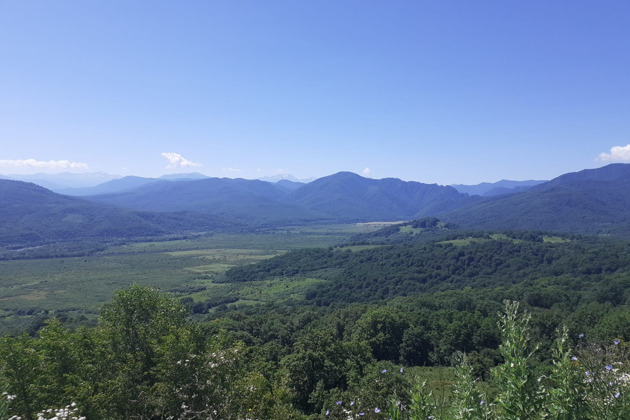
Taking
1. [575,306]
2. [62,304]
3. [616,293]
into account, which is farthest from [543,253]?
[62,304]

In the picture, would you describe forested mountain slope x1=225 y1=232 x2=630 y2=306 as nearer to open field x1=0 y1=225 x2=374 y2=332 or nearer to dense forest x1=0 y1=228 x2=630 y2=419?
dense forest x1=0 y1=228 x2=630 y2=419

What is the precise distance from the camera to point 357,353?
1535 inches

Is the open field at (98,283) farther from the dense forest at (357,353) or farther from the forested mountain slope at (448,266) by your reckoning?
the dense forest at (357,353)

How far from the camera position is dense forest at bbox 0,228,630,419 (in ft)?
24.3

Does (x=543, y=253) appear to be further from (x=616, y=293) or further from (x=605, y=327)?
(x=605, y=327)

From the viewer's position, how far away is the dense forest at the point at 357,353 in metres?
7.42

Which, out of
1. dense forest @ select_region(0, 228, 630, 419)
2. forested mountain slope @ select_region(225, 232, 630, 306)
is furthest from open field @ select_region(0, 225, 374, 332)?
dense forest @ select_region(0, 228, 630, 419)

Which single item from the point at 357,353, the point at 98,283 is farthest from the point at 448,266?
the point at 98,283

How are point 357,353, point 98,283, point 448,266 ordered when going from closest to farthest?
point 357,353 → point 98,283 → point 448,266

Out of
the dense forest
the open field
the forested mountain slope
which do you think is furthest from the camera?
the forested mountain slope

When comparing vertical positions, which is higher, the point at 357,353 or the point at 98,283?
the point at 357,353

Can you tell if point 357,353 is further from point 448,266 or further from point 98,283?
point 98,283

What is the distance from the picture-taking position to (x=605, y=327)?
44.6 m

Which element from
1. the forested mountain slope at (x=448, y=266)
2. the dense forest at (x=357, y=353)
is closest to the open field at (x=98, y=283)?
the forested mountain slope at (x=448, y=266)
